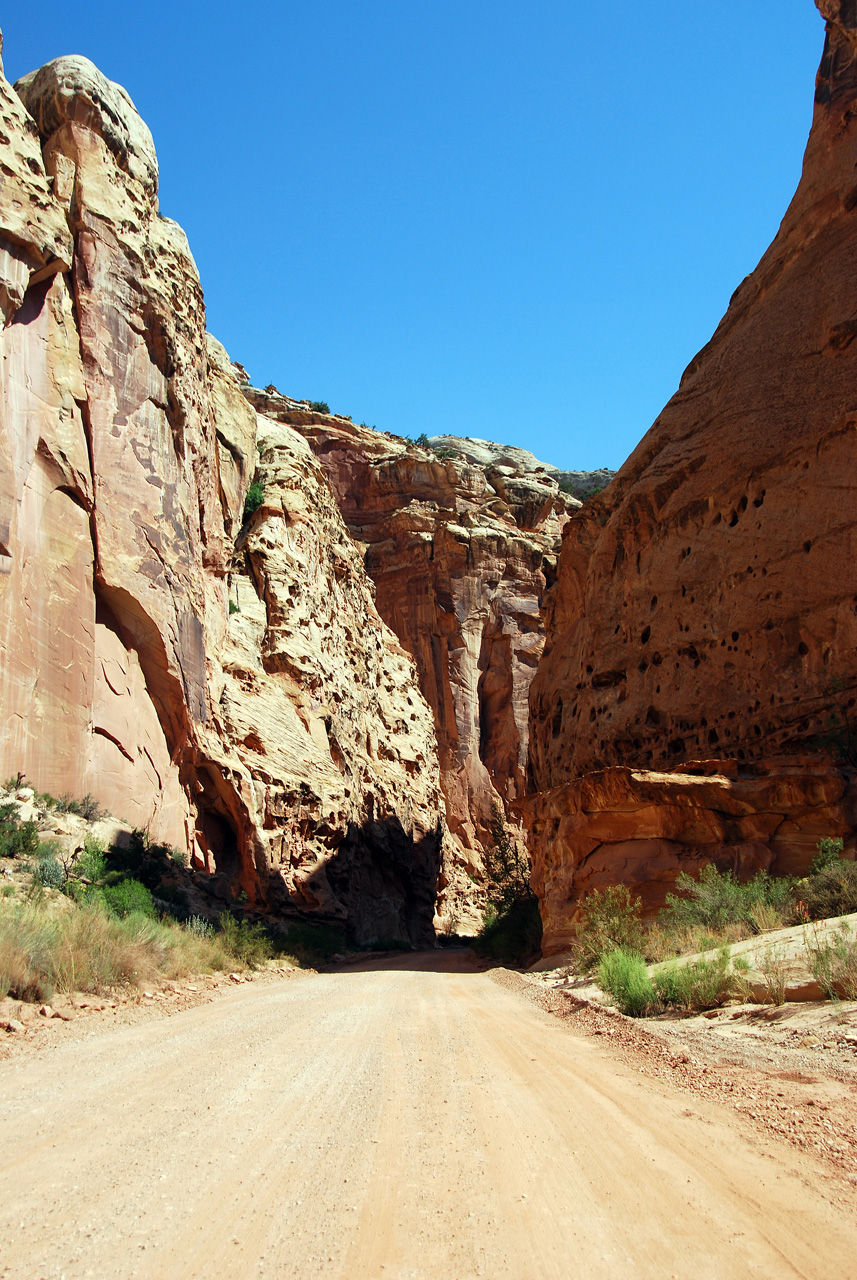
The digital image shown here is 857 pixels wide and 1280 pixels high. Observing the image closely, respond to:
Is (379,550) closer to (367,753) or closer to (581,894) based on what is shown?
(367,753)

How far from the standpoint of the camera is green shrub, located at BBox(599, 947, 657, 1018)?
27.9 ft

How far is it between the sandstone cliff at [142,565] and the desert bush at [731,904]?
41.1ft

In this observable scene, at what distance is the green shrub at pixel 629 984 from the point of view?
27.9ft

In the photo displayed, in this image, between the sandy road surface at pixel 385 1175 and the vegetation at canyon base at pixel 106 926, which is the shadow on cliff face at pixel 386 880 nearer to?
the vegetation at canyon base at pixel 106 926

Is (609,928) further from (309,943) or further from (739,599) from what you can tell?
(309,943)

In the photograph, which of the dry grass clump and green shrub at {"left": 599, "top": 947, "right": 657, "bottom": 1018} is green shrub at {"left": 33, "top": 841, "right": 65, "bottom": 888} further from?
green shrub at {"left": 599, "top": 947, "right": 657, "bottom": 1018}

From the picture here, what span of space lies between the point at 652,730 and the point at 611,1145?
50.4 feet

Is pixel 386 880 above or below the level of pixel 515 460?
below

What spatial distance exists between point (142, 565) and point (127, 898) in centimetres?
929

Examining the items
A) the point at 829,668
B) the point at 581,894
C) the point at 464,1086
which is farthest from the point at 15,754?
the point at 829,668

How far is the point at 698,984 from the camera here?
315 inches

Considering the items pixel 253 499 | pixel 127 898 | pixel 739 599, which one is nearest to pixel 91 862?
pixel 127 898

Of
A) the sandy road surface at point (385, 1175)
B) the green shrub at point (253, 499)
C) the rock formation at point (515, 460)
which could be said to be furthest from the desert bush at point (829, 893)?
the rock formation at point (515, 460)

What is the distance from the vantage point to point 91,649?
18375mm
